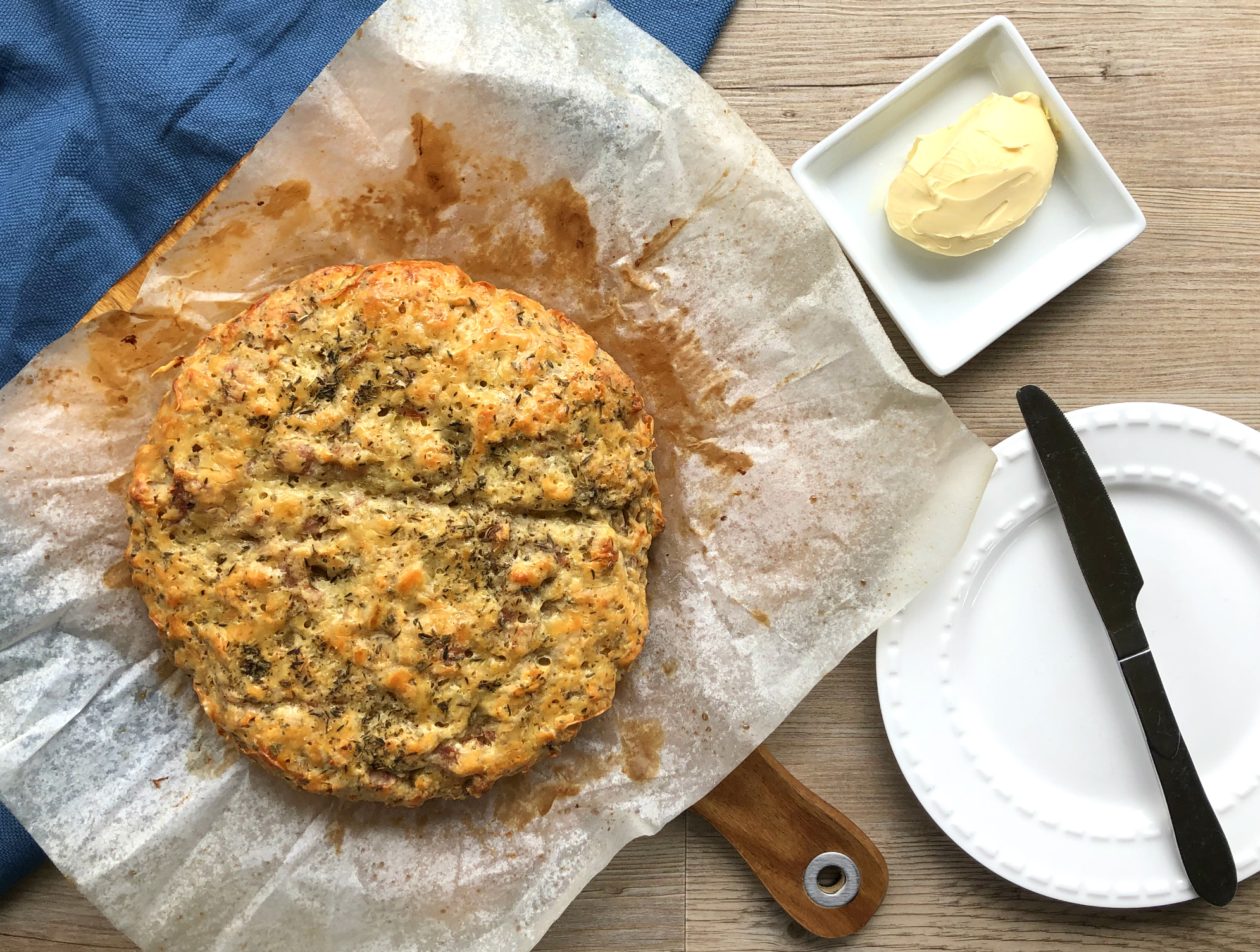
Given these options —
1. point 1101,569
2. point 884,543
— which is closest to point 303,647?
point 884,543

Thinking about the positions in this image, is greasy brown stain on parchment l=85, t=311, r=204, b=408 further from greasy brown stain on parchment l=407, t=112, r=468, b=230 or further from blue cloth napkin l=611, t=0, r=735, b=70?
blue cloth napkin l=611, t=0, r=735, b=70

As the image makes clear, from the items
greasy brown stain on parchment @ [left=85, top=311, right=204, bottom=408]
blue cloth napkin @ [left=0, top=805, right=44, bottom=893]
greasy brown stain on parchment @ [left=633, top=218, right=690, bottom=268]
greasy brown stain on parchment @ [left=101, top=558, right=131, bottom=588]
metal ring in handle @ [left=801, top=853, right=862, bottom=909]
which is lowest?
metal ring in handle @ [left=801, top=853, right=862, bottom=909]

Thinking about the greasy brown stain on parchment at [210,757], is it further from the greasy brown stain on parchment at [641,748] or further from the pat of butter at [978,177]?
the pat of butter at [978,177]

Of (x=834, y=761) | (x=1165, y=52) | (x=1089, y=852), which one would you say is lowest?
(x=1089, y=852)

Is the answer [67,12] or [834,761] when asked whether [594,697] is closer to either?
[834,761]

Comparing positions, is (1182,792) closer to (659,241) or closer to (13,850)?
(659,241)

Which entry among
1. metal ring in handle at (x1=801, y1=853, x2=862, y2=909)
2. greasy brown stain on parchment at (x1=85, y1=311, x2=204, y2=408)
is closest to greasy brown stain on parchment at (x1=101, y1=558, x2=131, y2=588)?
greasy brown stain on parchment at (x1=85, y1=311, x2=204, y2=408)

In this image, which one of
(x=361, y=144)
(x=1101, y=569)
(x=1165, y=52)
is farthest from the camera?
(x=1165, y=52)
